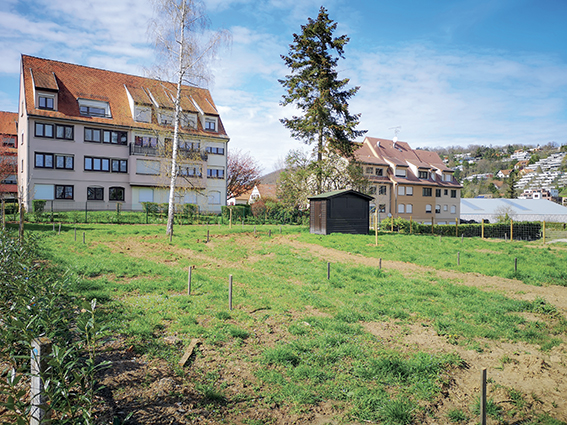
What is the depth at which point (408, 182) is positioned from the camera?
52.4 meters

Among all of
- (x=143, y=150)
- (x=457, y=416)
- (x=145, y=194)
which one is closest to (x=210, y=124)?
(x=143, y=150)

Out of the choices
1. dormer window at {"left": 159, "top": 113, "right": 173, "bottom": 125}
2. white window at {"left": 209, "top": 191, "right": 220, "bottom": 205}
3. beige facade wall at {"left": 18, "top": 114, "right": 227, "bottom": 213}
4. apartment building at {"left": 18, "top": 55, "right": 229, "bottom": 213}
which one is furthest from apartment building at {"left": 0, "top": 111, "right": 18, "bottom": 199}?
white window at {"left": 209, "top": 191, "right": 220, "bottom": 205}

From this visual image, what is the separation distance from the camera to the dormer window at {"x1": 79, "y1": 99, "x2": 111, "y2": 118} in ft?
117

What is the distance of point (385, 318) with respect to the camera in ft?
26.5

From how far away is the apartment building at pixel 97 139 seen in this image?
33094mm

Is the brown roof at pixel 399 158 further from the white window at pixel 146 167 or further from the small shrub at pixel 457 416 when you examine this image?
the small shrub at pixel 457 416

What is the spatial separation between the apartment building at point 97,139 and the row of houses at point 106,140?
83 millimetres

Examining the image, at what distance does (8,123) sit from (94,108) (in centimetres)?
2589

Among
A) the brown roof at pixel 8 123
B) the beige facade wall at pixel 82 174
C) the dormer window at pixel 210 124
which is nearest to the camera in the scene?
the beige facade wall at pixel 82 174

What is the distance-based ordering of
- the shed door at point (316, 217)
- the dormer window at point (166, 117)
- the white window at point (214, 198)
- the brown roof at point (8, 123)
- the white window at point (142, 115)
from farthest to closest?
the brown roof at point (8, 123) → the white window at point (214, 198) → the white window at point (142, 115) → the dormer window at point (166, 117) → the shed door at point (316, 217)

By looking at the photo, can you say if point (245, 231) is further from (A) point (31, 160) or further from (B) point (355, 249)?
(A) point (31, 160)

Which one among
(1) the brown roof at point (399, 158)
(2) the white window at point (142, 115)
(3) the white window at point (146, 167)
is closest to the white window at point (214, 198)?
(3) the white window at point (146, 167)

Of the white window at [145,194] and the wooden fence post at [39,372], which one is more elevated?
the white window at [145,194]

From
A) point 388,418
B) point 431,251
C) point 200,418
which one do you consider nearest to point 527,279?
point 431,251
